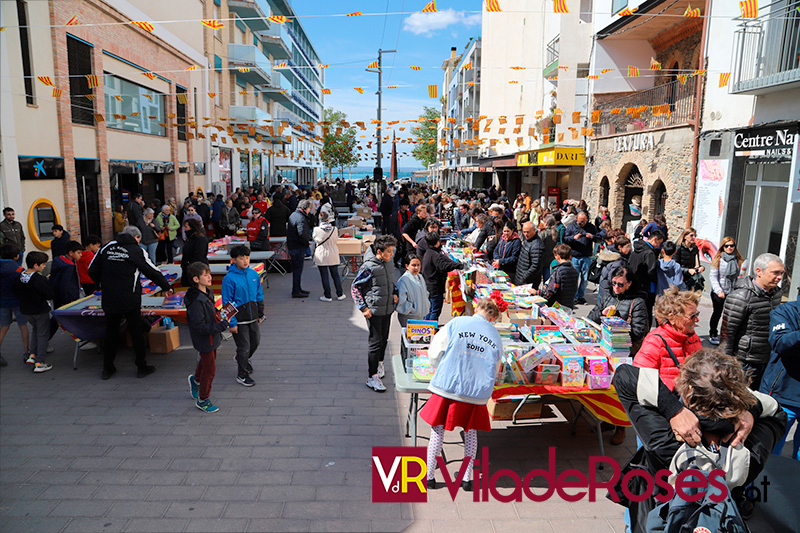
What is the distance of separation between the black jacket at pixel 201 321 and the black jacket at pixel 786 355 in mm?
5268

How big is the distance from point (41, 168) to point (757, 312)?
1434 cm

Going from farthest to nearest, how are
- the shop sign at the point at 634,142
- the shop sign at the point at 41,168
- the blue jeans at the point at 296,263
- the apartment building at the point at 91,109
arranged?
the shop sign at the point at 634,142
the shop sign at the point at 41,168
the apartment building at the point at 91,109
the blue jeans at the point at 296,263

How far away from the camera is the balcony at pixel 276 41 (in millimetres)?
37281

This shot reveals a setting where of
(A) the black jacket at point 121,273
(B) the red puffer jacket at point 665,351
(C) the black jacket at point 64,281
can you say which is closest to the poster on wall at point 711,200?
(B) the red puffer jacket at point 665,351

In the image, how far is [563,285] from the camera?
24.8ft

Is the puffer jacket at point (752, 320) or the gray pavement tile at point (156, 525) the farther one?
the puffer jacket at point (752, 320)

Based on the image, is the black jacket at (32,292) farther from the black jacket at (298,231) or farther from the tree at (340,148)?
the tree at (340,148)

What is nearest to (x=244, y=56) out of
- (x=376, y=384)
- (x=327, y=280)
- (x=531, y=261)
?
(x=327, y=280)

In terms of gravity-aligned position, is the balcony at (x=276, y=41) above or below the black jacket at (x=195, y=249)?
above

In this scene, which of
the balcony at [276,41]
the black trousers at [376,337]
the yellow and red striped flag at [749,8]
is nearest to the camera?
the black trousers at [376,337]

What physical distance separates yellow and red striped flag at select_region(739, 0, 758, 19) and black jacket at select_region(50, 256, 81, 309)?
12.9 meters

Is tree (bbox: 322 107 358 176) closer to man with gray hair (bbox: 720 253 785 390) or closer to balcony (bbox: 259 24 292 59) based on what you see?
balcony (bbox: 259 24 292 59)

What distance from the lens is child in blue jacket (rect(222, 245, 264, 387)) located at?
643cm

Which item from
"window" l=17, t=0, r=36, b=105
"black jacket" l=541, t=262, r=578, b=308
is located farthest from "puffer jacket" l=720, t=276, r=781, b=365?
"window" l=17, t=0, r=36, b=105
